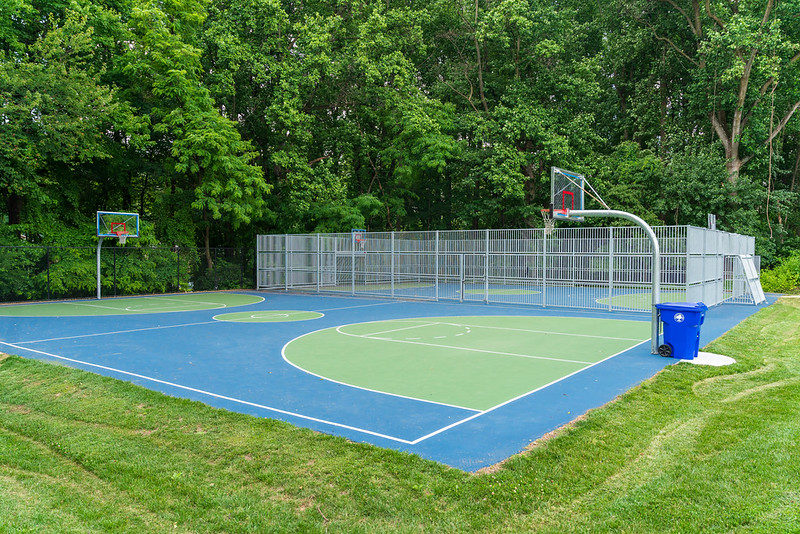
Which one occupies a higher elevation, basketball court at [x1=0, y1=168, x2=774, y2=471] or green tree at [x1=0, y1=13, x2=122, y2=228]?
green tree at [x1=0, y1=13, x2=122, y2=228]

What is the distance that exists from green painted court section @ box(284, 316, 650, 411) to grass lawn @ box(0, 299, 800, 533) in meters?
2.02

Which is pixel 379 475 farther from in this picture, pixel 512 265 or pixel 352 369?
pixel 512 265

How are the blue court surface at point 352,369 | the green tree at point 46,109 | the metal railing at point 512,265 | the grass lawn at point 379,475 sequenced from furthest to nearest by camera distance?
the green tree at point 46,109
the metal railing at point 512,265
the blue court surface at point 352,369
the grass lawn at point 379,475

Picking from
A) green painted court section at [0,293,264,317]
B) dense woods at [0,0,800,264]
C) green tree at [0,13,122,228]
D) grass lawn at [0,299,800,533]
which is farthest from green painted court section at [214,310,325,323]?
green tree at [0,13,122,228]

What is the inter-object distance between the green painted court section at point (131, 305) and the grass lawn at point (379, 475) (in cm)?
1233

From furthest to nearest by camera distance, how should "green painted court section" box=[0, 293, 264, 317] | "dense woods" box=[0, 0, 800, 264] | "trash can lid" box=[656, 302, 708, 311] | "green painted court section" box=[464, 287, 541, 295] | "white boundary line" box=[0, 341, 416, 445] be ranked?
"dense woods" box=[0, 0, 800, 264]
"green painted court section" box=[464, 287, 541, 295]
"green painted court section" box=[0, 293, 264, 317]
"trash can lid" box=[656, 302, 708, 311]
"white boundary line" box=[0, 341, 416, 445]

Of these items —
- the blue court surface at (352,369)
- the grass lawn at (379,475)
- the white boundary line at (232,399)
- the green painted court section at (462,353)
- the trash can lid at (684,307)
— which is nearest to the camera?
the grass lawn at (379,475)

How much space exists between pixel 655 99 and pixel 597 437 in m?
32.8

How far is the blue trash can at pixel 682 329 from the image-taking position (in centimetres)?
966

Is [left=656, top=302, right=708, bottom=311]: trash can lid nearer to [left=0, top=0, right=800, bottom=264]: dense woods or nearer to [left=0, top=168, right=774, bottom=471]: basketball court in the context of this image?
[left=0, top=168, right=774, bottom=471]: basketball court

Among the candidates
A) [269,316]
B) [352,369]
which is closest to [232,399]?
[352,369]

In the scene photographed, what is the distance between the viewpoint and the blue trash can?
9.66m

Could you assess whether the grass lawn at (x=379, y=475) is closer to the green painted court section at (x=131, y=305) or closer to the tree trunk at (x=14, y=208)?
the green painted court section at (x=131, y=305)

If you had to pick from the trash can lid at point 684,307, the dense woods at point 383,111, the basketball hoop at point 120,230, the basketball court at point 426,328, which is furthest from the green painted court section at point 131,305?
the trash can lid at point 684,307
